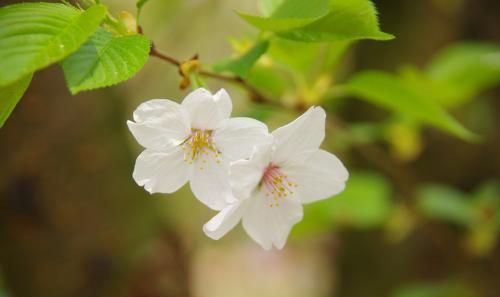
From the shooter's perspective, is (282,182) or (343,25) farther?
(282,182)

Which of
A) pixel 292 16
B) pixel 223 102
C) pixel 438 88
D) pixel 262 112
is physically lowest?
pixel 438 88

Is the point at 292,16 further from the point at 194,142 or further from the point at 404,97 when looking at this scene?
the point at 404,97

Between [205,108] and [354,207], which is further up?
[205,108]

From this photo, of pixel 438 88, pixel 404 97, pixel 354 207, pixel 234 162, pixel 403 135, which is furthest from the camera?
pixel 354 207

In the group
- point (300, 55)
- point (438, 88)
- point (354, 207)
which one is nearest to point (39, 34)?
point (300, 55)

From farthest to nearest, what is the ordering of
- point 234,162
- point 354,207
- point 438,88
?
point 354,207
point 438,88
point 234,162

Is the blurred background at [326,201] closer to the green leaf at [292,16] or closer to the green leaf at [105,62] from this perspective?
the green leaf at [292,16]

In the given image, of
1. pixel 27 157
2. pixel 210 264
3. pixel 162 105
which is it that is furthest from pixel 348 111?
pixel 210 264

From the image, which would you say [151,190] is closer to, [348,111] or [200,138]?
[200,138]

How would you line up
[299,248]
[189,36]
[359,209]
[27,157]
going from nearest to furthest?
[27,157]
[359,209]
[189,36]
[299,248]
